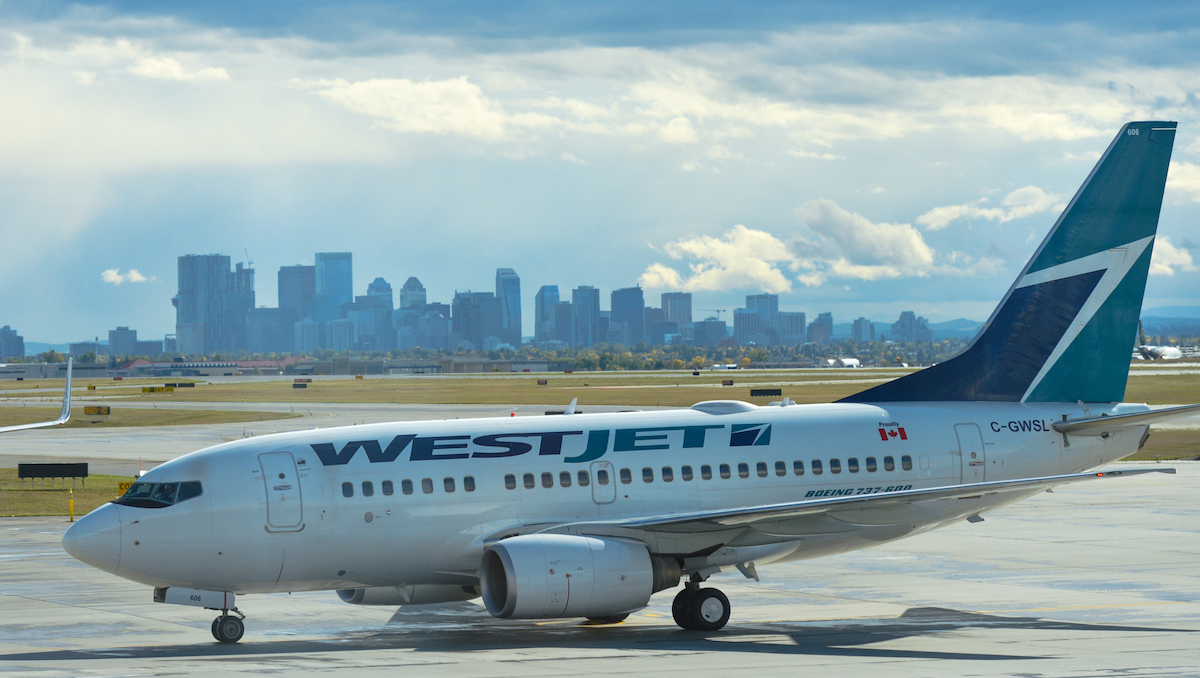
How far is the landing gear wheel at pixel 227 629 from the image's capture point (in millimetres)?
22547

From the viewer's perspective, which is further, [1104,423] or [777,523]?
[1104,423]

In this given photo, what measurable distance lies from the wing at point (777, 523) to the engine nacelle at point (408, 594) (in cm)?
222

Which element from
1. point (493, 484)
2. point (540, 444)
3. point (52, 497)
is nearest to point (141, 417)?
point (52, 497)

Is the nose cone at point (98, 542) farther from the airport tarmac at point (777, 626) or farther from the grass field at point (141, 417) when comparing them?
the grass field at point (141, 417)

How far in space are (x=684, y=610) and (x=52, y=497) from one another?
119 feet

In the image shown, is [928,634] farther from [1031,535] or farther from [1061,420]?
[1031,535]

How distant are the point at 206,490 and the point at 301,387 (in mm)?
145277

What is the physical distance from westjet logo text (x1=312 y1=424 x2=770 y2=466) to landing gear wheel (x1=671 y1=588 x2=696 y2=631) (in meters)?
2.87

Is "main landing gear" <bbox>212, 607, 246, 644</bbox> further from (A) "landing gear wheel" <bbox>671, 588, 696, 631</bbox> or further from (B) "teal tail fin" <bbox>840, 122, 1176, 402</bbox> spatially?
(B) "teal tail fin" <bbox>840, 122, 1176, 402</bbox>

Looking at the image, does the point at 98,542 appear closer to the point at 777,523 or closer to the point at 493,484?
the point at 493,484

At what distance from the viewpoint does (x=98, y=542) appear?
21.9 metres

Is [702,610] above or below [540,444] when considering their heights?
below

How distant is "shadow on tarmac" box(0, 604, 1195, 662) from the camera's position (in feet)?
69.9

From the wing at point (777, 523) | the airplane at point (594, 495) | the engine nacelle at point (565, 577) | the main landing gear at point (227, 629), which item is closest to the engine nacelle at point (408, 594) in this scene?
the airplane at point (594, 495)
